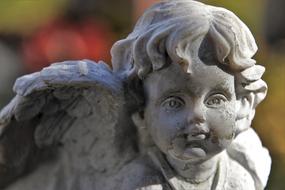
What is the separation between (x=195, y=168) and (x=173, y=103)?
8.0 inches

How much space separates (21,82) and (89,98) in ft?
0.54

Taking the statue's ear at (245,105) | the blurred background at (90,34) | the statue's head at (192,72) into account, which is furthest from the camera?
the blurred background at (90,34)

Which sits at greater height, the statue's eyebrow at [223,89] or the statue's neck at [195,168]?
the statue's eyebrow at [223,89]

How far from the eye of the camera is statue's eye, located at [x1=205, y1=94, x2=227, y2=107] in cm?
176

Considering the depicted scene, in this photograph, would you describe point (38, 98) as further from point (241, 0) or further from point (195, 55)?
point (241, 0)

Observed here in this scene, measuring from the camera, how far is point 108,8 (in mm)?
6059

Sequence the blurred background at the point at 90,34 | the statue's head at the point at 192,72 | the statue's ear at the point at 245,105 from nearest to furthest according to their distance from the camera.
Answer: the statue's head at the point at 192,72, the statue's ear at the point at 245,105, the blurred background at the point at 90,34

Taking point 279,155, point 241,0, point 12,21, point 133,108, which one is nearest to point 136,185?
point 133,108

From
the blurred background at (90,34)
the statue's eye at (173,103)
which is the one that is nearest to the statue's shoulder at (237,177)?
the statue's eye at (173,103)

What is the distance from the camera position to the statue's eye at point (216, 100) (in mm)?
1757

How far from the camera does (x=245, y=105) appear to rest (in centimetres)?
185

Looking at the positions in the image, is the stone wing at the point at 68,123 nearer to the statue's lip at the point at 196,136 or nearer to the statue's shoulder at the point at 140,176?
the statue's shoulder at the point at 140,176

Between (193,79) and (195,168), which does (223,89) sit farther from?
(195,168)

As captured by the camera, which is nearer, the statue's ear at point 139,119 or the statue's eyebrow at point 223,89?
the statue's eyebrow at point 223,89
